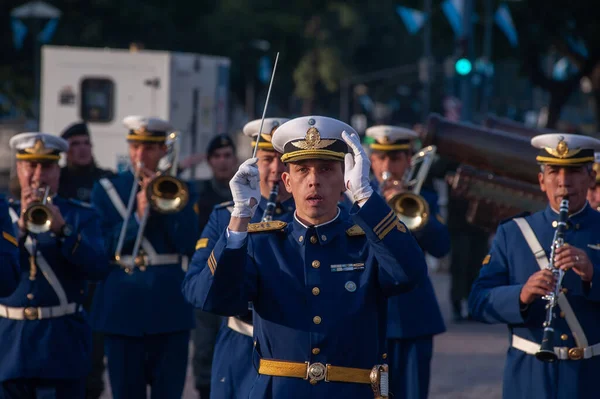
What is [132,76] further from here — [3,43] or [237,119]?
[237,119]

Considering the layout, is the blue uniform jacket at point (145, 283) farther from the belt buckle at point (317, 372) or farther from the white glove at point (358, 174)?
the white glove at point (358, 174)

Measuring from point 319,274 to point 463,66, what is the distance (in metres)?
16.7

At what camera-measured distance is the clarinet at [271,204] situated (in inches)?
285

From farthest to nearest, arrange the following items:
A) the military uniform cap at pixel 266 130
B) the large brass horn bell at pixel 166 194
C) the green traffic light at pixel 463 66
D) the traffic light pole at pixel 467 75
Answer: the traffic light pole at pixel 467 75, the green traffic light at pixel 463 66, the large brass horn bell at pixel 166 194, the military uniform cap at pixel 266 130

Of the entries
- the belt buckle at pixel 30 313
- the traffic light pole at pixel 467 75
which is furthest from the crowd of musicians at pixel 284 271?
the traffic light pole at pixel 467 75

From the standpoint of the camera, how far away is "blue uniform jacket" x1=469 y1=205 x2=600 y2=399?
6914 mm

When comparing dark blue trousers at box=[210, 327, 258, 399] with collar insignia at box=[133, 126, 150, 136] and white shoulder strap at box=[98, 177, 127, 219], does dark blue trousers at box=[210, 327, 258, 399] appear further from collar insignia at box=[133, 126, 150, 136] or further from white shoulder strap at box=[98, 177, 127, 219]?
collar insignia at box=[133, 126, 150, 136]

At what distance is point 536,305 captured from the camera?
7008 mm

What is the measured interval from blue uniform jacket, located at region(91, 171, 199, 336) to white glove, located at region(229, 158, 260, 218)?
3.48 metres

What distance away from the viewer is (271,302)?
5.77 meters

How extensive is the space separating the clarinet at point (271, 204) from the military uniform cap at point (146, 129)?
6.72 ft

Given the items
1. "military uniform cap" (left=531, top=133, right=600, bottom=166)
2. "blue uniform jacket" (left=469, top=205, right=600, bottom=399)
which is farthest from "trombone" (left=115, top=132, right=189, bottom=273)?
"military uniform cap" (left=531, top=133, right=600, bottom=166)

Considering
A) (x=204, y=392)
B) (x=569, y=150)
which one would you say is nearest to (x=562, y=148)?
(x=569, y=150)

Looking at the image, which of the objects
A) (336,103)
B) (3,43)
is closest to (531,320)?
Result: (3,43)
